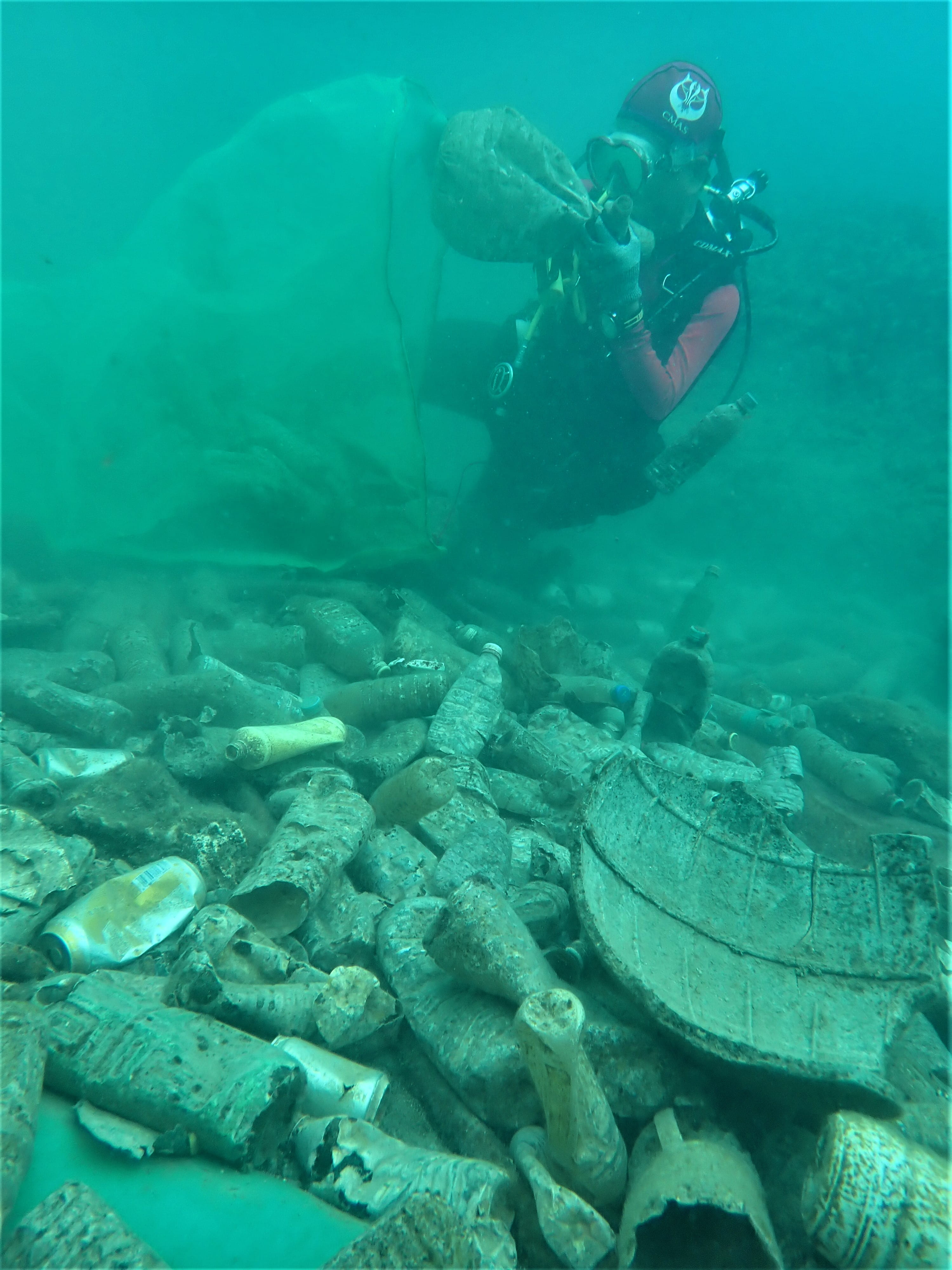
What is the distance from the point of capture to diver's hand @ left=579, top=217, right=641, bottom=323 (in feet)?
17.3

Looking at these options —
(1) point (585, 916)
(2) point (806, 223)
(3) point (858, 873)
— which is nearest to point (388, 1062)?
(1) point (585, 916)

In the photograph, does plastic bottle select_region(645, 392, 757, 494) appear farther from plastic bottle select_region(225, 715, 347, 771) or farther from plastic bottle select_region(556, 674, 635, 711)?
plastic bottle select_region(225, 715, 347, 771)

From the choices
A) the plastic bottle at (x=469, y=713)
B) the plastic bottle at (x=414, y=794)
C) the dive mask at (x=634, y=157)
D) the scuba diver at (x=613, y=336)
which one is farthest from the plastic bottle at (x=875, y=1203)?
the dive mask at (x=634, y=157)

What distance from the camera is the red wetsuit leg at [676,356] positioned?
6082 mm

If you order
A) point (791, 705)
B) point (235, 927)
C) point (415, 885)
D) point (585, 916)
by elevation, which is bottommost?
point (235, 927)

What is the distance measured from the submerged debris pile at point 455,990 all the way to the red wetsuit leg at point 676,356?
441 cm

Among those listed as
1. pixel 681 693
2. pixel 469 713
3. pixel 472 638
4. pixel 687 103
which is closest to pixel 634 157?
pixel 687 103

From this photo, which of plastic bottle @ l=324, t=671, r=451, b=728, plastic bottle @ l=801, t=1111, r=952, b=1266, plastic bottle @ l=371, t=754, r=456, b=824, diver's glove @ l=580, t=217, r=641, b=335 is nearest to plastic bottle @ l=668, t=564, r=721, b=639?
diver's glove @ l=580, t=217, r=641, b=335

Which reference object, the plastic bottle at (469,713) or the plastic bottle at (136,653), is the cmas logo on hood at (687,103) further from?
the plastic bottle at (136,653)

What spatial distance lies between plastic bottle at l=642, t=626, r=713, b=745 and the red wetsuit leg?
2.98m

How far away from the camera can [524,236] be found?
5465mm

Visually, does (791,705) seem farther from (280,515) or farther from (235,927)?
(235,927)

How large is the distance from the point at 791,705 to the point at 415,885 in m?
5.72

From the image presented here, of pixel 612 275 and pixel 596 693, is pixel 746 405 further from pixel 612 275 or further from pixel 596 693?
pixel 596 693
